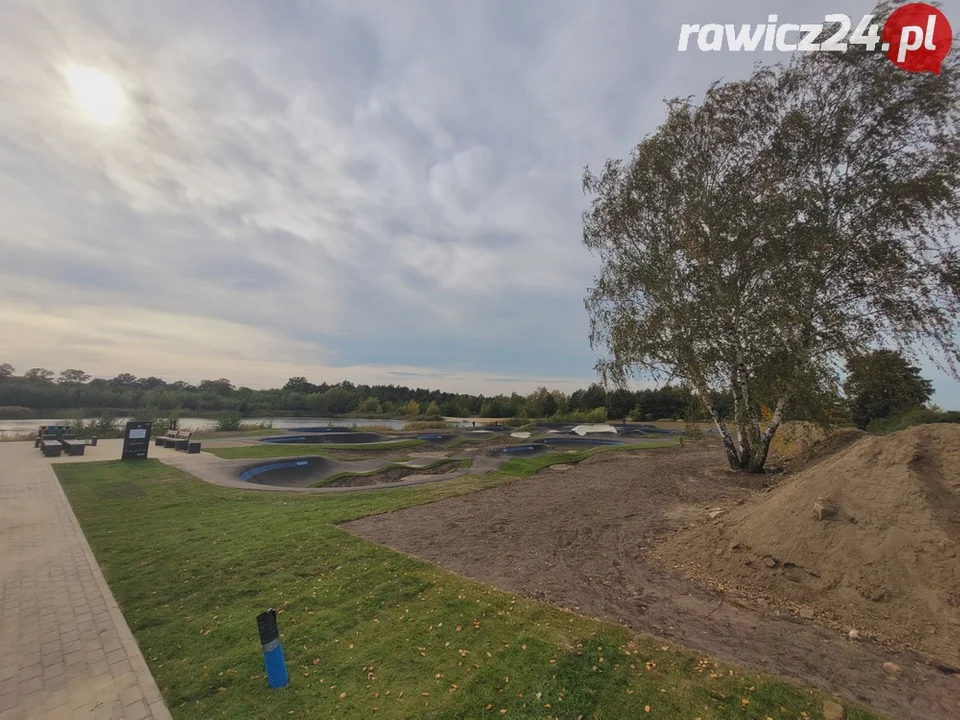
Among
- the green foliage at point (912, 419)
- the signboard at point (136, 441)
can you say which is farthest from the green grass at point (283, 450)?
the green foliage at point (912, 419)

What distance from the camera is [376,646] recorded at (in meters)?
4.43

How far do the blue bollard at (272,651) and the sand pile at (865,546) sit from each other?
19.1 ft

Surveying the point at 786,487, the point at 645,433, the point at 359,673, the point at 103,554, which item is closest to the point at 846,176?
the point at 786,487

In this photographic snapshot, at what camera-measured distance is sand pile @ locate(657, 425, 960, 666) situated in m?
4.64

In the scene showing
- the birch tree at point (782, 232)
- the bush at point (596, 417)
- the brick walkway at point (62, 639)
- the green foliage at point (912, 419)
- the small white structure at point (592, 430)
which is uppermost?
the birch tree at point (782, 232)

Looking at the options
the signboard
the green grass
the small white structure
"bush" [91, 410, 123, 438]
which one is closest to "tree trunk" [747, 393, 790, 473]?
the green grass

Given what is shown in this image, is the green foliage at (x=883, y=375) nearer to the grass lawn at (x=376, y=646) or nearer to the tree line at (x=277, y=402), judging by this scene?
the grass lawn at (x=376, y=646)

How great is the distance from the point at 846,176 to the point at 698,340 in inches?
247

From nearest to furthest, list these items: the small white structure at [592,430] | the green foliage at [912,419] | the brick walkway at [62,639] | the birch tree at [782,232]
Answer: the brick walkway at [62,639], the birch tree at [782,232], the green foliage at [912,419], the small white structure at [592,430]

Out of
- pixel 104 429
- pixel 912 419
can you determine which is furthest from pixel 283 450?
pixel 912 419

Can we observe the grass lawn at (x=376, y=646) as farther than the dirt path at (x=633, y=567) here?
No

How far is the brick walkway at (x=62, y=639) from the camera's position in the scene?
365 centimetres

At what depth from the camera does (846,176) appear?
12.0 m

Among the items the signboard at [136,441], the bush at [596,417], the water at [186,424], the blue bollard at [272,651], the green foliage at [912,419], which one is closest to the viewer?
the blue bollard at [272,651]
